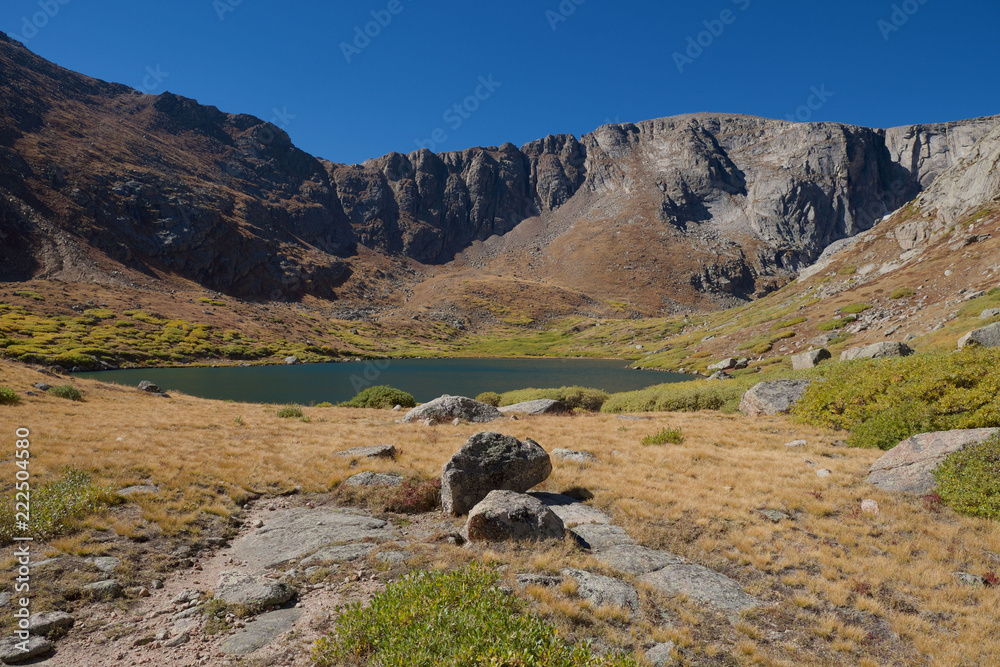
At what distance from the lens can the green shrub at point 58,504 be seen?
9.64 metres

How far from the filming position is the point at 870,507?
1184 centimetres

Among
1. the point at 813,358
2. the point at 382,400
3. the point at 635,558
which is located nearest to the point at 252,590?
the point at 635,558

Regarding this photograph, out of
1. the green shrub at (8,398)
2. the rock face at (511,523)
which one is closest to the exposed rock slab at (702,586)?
the rock face at (511,523)

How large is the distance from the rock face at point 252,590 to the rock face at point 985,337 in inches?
1430

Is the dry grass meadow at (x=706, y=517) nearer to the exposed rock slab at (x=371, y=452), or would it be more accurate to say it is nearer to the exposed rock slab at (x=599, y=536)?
the exposed rock slab at (x=599, y=536)

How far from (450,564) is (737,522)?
7.92 m

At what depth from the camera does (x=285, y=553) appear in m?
10.4

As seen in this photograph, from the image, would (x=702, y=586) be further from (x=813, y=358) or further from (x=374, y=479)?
(x=813, y=358)

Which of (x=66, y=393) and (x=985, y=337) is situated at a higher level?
(x=985, y=337)

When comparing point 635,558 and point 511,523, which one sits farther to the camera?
point 511,523

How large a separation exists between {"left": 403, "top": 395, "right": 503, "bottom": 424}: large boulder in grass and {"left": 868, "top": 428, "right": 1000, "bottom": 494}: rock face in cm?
1983

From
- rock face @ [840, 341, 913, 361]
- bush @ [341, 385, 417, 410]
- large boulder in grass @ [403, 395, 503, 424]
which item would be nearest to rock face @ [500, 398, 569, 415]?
large boulder in grass @ [403, 395, 503, 424]

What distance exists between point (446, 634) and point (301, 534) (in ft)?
23.9

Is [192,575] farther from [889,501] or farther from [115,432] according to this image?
[889,501]
